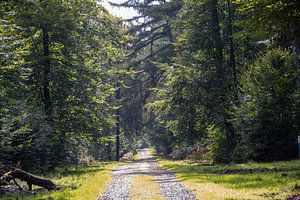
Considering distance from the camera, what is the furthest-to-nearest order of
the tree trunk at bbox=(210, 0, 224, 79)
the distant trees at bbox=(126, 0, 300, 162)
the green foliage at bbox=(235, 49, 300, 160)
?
1. the tree trunk at bbox=(210, 0, 224, 79)
2. the distant trees at bbox=(126, 0, 300, 162)
3. the green foliage at bbox=(235, 49, 300, 160)

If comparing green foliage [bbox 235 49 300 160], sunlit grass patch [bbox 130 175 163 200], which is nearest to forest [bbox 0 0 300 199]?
green foliage [bbox 235 49 300 160]

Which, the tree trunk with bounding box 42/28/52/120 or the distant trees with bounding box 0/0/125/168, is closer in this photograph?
the distant trees with bounding box 0/0/125/168

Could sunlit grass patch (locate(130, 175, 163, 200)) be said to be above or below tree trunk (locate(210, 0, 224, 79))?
below

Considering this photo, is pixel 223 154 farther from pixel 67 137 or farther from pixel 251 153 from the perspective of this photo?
pixel 67 137

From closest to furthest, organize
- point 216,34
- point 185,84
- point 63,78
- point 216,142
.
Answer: point 63,78 → point 216,142 → point 216,34 → point 185,84

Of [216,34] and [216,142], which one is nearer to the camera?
[216,142]

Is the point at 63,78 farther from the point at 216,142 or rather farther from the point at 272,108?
the point at 272,108

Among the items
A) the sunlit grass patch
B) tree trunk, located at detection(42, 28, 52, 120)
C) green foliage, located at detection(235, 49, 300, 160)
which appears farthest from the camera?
tree trunk, located at detection(42, 28, 52, 120)

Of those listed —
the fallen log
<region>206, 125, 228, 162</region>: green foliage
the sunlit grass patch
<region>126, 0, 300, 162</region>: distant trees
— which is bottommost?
the sunlit grass patch

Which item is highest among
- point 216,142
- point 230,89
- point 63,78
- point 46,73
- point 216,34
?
point 216,34

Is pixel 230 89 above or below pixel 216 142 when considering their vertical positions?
above

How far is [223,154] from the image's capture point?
25.8 metres

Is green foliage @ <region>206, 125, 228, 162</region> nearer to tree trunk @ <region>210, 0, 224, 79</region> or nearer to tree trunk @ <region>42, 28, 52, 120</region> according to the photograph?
tree trunk @ <region>210, 0, 224, 79</region>

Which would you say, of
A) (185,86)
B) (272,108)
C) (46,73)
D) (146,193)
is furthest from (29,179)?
(185,86)
